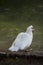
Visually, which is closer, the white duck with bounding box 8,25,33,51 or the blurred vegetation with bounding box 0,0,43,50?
the white duck with bounding box 8,25,33,51

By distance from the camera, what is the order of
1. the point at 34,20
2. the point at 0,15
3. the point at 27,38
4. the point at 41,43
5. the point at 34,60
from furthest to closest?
the point at 0,15 < the point at 34,20 < the point at 41,43 < the point at 27,38 < the point at 34,60

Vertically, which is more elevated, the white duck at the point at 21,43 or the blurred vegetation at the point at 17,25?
→ the blurred vegetation at the point at 17,25

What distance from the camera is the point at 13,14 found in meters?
13.9

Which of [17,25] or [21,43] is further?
[17,25]

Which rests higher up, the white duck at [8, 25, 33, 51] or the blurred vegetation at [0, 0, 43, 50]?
the blurred vegetation at [0, 0, 43, 50]

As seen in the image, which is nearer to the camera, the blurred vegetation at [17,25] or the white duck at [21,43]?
the white duck at [21,43]

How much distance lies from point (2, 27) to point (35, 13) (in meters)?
3.54

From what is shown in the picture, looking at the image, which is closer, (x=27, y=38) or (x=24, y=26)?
(x=27, y=38)

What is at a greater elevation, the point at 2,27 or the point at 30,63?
the point at 2,27

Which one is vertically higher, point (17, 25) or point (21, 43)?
point (17, 25)

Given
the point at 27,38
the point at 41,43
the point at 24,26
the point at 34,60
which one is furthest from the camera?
the point at 24,26

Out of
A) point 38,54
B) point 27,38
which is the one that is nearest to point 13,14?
point 27,38

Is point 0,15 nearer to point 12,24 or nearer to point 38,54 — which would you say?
point 12,24

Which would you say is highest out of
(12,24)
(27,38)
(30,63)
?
(12,24)
